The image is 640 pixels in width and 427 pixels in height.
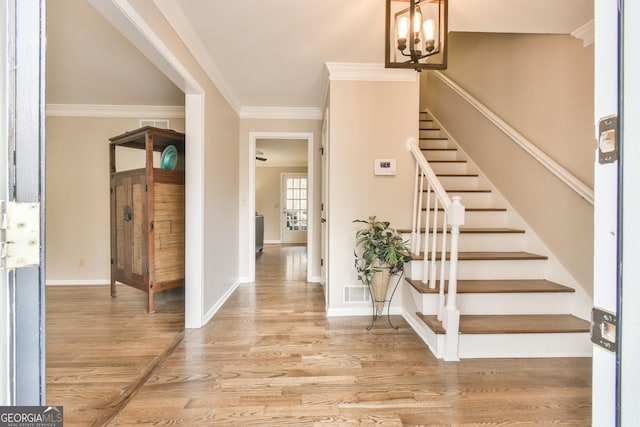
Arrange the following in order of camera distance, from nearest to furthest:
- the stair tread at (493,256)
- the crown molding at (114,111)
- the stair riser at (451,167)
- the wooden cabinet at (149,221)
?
1. the stair tread at (493,256)
2. the wooden cabinet at (149,221)
3. the stair riser at (451,167)
4. the crown molding at (114,111)

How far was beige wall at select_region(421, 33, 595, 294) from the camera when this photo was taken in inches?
81.3

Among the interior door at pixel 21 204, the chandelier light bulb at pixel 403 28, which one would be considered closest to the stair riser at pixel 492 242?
the chandelier light bulb at pixel 403 28

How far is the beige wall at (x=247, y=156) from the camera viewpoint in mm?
3822

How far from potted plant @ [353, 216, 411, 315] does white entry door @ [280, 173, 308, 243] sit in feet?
18.3

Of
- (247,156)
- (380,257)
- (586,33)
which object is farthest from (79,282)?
(586,33)

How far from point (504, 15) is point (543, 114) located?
96 cm

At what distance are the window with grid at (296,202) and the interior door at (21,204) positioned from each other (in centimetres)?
749

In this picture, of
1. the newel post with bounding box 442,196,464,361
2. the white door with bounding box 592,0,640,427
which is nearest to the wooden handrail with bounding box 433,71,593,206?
the newel post with bounding box 442,196,464,361

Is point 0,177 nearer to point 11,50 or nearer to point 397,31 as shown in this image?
point 11,50

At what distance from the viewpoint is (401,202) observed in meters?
2.68

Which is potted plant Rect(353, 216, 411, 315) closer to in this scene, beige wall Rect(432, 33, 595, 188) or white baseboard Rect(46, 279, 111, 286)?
beige wall Rect(432, 33, 595, 188)

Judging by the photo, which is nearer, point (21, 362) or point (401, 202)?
point (21, 362)

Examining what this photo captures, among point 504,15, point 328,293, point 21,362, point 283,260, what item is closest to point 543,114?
point 504,15

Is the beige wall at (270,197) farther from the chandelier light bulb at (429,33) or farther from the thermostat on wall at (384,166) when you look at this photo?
the chandelier light bulb at (429,33)
